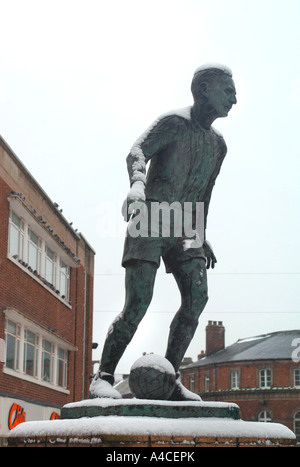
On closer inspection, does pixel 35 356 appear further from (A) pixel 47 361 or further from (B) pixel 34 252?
(B) pixel 34 252

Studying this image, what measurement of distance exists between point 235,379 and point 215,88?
59751mm

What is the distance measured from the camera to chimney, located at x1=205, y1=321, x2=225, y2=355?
69.4 meters

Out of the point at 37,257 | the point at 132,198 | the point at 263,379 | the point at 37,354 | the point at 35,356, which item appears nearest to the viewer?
the point at 132,198

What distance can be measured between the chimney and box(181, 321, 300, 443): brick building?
356 centimetres

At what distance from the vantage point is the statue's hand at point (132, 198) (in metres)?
4.74

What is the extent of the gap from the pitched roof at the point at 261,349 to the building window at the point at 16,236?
136 ft

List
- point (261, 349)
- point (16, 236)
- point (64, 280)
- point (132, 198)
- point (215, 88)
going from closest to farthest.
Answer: point (132, 198) → point (215, 88) → point (16, 236) → point (64, 280) → point (261, 349)

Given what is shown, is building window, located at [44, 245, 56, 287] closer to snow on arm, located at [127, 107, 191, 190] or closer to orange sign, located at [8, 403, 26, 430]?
orange sign, located at [8, 403, 26, 430]

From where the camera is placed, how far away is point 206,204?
5.74m

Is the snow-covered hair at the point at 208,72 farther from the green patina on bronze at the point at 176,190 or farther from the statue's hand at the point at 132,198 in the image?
the statue's hand at the point at 132,198

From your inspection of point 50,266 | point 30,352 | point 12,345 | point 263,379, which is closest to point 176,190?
point 12,345

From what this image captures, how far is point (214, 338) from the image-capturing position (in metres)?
69.4

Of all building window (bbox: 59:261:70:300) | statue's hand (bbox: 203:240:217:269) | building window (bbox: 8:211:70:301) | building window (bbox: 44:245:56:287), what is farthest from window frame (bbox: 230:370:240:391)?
statue's hand (bbox: 203:240:217:269)
